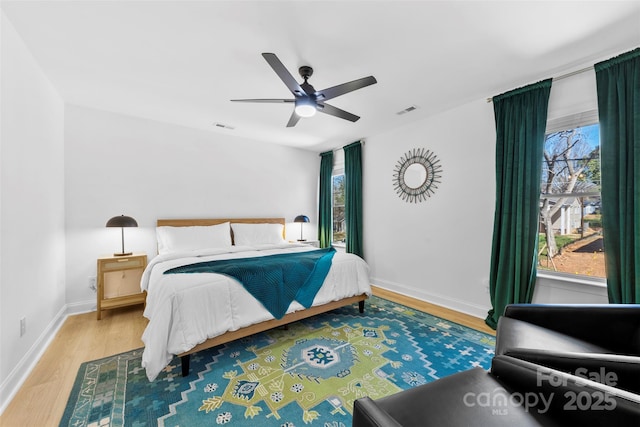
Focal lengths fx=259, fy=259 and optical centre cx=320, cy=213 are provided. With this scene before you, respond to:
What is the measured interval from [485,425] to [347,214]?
13.3 feet

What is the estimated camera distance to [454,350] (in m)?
2.32

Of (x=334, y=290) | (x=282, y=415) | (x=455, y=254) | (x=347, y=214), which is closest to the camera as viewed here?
(x=282, y=415)

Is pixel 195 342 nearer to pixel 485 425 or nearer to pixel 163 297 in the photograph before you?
pixel 163 297

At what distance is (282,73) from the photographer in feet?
6.59

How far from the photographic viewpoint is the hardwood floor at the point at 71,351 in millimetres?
1604

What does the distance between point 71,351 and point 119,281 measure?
3.23 ft

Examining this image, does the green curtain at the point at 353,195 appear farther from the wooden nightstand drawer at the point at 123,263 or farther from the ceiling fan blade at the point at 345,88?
the wooden nightstand drawer at the point at 123,263

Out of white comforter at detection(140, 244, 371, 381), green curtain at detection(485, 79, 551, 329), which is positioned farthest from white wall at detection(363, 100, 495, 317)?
white comforter at detection(140, 244, 371, 381)

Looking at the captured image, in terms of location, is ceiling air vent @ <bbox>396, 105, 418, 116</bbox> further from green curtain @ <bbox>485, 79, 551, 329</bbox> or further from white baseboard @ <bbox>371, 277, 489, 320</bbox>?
white baseboard @ <bbox>371, 277, 489, 320</bbox>

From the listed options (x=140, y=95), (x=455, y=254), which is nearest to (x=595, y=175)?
(x=455, y=254)

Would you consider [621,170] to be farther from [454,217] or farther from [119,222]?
[119,222]

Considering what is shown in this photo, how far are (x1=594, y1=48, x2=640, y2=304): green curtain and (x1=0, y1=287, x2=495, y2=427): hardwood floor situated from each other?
3.90 feet

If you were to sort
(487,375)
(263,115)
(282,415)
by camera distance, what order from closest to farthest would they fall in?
(487,375)
(282,415)
(263,115)

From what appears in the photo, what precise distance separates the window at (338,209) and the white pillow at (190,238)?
2265 millimetres
